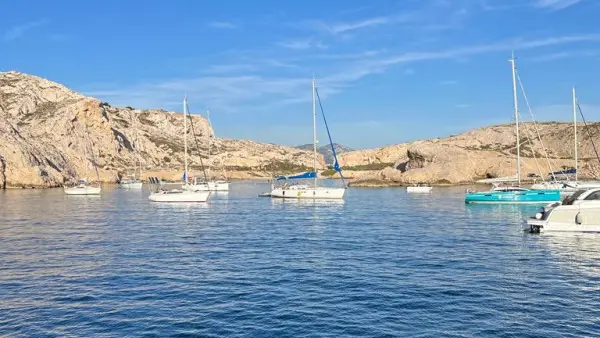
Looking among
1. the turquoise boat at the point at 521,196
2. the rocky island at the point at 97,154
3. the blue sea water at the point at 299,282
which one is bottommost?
the blue sea water at the point at 299,282

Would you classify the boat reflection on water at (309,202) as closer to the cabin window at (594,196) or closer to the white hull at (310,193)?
the white hull at (310,193)

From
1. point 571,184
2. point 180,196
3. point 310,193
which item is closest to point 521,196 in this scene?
point 571,184

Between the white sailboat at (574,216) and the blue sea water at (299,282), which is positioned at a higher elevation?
the white sailboat at (574,216)

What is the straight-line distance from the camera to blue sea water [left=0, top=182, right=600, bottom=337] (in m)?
15.3

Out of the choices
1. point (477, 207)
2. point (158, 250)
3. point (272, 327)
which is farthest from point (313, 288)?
point (477, 207)

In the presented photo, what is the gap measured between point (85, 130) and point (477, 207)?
148m

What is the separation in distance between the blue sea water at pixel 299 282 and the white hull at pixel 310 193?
32438mm

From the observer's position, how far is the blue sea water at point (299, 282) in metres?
15.3

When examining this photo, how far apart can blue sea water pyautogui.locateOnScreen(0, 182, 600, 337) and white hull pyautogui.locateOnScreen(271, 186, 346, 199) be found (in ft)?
106

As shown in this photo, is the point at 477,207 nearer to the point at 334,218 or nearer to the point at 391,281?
the point at 334,218

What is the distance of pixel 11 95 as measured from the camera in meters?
187

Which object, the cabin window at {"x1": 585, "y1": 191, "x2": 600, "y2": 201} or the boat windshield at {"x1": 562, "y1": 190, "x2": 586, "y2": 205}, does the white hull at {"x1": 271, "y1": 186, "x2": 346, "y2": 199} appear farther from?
the cabin window at {"x1": 585, "y1": 191, "x2": 600, "y2": 201}

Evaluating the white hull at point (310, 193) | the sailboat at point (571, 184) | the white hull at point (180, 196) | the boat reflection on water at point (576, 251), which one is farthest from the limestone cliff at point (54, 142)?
the boat reflection on water at point (576, 251)

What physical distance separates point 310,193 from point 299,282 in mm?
54357
